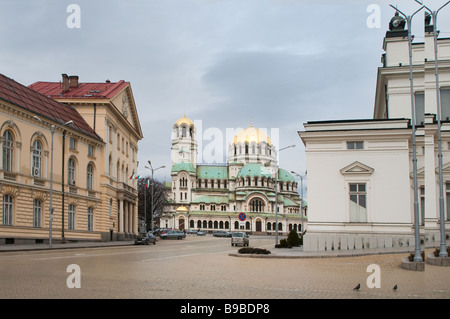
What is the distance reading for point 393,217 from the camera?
98.4 ft

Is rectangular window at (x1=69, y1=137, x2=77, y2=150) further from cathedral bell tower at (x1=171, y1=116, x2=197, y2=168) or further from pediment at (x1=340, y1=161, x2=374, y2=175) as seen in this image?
cathedral bell tower at (x1=171, y1=116, x2=197, y2=168)

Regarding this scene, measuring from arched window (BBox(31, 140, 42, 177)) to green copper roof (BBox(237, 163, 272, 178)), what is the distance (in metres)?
106

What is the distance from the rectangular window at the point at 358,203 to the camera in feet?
99.8

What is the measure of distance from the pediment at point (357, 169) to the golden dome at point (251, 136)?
407ft

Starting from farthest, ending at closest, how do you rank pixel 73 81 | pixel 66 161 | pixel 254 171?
pixel 254 171 → pixel 73 81 → pixel 66 161

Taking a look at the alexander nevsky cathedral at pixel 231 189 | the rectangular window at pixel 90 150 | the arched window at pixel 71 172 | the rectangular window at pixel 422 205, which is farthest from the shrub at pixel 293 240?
the alexander nevsky cathedral at pixel 231 189

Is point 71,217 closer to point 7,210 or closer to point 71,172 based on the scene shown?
point 71,172

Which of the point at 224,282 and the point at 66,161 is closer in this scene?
the point at 224,282

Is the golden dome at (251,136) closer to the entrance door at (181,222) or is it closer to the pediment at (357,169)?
the entrance door at (181,222)

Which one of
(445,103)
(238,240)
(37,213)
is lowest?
(238,240)

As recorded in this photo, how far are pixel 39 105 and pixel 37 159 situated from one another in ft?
15.7

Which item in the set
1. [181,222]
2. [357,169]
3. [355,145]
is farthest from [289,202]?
[357,169]

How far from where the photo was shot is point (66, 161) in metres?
46.0
